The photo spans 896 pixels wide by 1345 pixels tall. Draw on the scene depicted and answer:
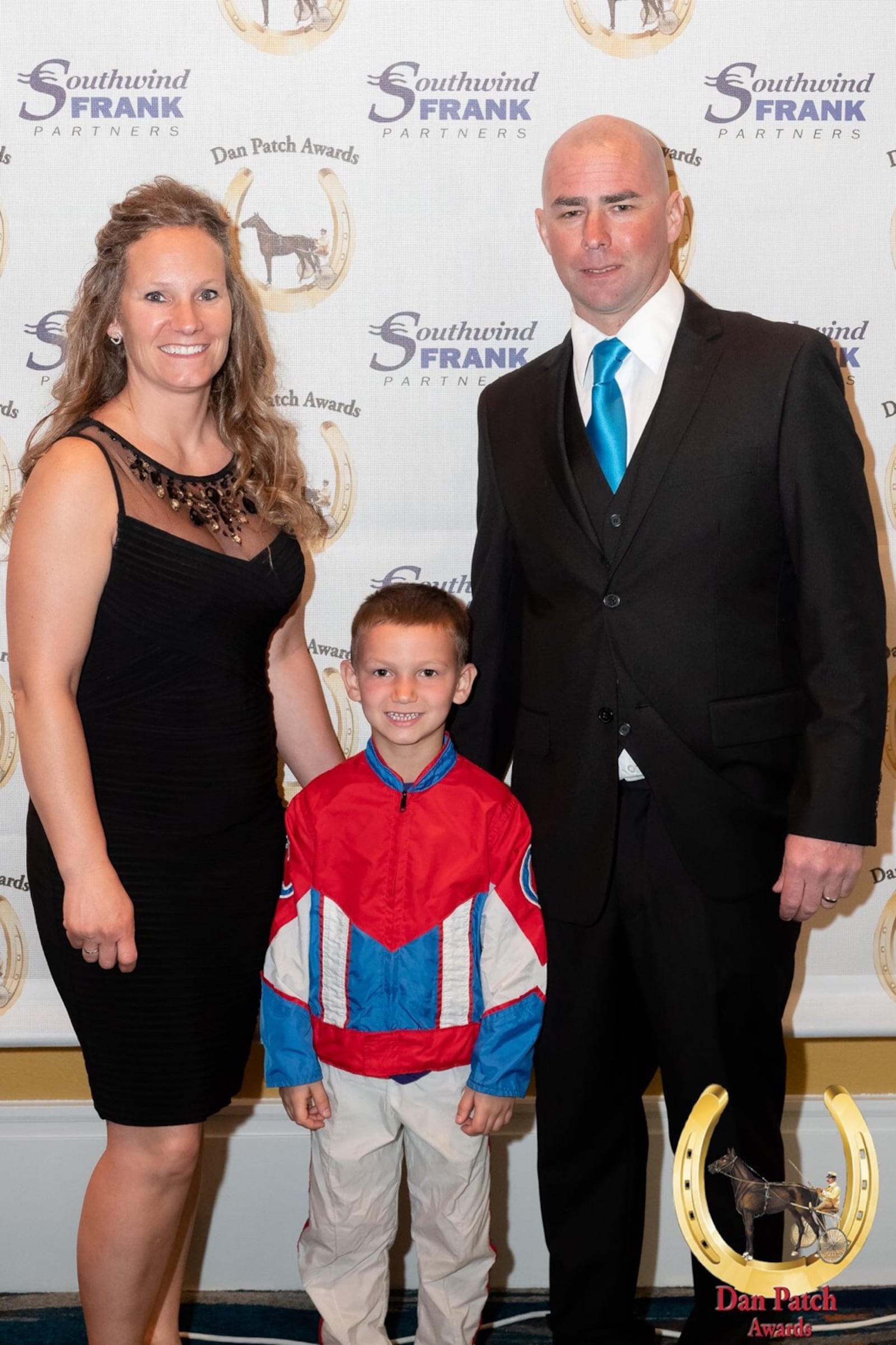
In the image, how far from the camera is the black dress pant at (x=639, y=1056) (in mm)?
2021

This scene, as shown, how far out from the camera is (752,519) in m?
1.95

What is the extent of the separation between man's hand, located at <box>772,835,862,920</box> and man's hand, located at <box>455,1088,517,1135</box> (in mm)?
514

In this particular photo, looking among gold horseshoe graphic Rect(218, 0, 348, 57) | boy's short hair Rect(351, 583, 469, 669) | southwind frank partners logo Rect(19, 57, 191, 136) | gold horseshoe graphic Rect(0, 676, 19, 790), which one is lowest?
gold horseshoe graphic Rect(0, 676, 19, 790)

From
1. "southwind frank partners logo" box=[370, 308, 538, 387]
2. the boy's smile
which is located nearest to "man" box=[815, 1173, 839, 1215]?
the boy's smile

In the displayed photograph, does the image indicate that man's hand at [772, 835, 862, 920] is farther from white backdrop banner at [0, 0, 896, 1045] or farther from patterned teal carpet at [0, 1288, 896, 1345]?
patterned teal carpet at [0, 1288, 896, 1345]

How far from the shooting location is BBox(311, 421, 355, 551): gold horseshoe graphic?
8.29 ft

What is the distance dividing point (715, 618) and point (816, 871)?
38 centimetres

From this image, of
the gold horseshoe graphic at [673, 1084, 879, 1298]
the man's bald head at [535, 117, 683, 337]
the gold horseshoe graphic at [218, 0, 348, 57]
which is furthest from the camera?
the gold horseshoe graphic at [218, 0, 348, 57]

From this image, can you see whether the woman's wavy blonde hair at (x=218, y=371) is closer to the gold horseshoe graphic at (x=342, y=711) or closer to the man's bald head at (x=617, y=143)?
the gold horseshoe graphic at (x=342, y=711)

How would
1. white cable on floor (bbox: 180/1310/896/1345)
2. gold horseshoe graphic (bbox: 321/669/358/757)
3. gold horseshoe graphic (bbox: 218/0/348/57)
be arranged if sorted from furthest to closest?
gold horseshoe graphic (bbox: 321/669/358/757), white cable on floor (bbox: 180/1310/896/1345), gold horseshoe graphic (bbox: 218/0/348/57)

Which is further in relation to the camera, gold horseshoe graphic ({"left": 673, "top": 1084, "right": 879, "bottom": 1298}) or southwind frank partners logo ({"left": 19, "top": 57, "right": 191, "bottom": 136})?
southwind frank partners logo ({"left": 19, "top": 57, "right": 191, "bottom": 136})

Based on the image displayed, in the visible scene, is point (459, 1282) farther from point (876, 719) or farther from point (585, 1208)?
point (876, 719)

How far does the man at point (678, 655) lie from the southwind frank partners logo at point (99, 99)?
0.74 metres

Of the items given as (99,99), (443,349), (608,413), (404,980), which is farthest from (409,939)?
(99,99)
